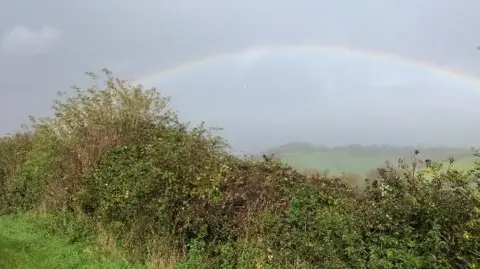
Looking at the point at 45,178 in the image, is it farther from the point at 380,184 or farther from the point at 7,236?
the point at 380,184

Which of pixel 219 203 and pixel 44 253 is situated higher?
pixel 219 203

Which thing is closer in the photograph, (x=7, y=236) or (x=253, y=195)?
(x=253, y=195)

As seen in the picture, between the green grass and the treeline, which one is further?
the green grass

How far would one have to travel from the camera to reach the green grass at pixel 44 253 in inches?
415

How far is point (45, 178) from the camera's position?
1714 cm

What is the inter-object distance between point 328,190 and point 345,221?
51.9 inches

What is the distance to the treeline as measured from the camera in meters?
7.33

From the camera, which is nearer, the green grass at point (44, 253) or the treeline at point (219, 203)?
the treeline at point (219, 203)

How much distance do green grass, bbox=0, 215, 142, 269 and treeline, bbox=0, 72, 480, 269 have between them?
0.45 metres

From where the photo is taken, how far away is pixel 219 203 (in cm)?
991

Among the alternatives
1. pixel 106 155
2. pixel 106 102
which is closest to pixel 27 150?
pixel 106 102

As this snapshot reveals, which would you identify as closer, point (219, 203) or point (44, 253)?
point (219, 203)

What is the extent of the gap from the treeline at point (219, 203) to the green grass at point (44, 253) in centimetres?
45

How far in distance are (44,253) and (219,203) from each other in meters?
4.48
